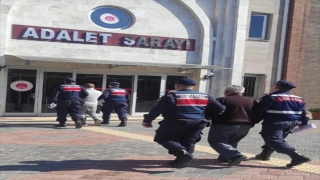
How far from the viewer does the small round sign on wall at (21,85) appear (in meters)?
16.9

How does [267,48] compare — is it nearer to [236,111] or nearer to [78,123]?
[78,123]

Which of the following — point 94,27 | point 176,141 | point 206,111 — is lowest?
point 176,141

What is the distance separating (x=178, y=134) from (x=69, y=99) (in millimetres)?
6571

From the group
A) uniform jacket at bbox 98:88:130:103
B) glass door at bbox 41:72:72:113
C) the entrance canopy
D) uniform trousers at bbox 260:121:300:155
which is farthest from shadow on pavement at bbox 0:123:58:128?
uniform trousers at bbox 260:121:300:155

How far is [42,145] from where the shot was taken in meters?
10.2

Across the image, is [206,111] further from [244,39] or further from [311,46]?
[311,46]

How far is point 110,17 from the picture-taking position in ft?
58.6

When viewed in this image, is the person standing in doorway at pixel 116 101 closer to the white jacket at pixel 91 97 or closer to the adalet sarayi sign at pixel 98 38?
the white jacket at pixel 91 97

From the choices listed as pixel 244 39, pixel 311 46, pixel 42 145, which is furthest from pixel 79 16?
pixel 311 46

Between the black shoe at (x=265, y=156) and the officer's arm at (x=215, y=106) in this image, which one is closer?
the officer's arm at (x=215, y=106)

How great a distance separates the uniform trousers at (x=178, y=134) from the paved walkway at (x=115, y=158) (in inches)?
13.8

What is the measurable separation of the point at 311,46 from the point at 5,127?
14137 mm

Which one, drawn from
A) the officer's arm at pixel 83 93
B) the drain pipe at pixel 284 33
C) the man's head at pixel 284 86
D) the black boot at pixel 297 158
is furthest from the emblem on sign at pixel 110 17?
the black boot at pixel 297 158

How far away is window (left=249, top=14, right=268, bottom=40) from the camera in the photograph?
20.4 m
